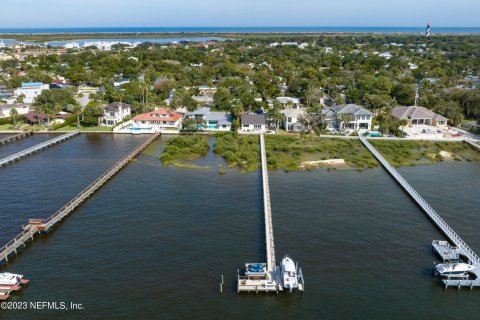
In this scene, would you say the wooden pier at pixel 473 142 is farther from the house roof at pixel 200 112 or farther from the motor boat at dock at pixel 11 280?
the motor boat at dock at pixel 11 280

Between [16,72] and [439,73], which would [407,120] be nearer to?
[439,73]

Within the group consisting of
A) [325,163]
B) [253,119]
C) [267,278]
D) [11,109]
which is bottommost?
[267,278]

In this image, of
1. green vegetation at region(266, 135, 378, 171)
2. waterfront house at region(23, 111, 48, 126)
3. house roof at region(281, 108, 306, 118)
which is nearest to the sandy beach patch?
green vegetation at region(266, 135, 378, 171)

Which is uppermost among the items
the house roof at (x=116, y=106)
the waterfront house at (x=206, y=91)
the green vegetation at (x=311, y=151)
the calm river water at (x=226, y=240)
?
the waterfront house at (x=206, y=91)

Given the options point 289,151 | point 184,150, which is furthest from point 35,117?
point 289,151

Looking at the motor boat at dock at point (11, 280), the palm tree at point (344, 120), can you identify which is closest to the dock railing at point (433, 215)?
the palm tree at point (344, 120)

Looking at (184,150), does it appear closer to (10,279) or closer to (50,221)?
(50,221)
